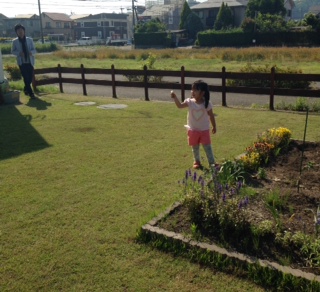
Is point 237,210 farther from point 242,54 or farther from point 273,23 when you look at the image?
point 273,23

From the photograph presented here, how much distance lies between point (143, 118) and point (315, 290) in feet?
22.9

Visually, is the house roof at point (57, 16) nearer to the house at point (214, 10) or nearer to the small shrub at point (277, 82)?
the house at point (214, 10)

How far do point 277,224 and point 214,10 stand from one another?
69.5 metres

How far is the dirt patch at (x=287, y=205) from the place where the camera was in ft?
11.0

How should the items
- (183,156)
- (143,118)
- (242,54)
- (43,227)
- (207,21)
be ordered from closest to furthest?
(43,227) < (183,156) < (143,118) < (242,54) < (207,21)

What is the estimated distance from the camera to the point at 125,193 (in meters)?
4.81

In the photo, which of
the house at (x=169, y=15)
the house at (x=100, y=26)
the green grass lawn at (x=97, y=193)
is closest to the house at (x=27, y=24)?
the house at (x=100, y=26)

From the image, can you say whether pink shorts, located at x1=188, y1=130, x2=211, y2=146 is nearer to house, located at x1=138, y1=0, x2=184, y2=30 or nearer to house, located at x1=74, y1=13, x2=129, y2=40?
house, located at x1=138, y1=0, x2=184, y2=30

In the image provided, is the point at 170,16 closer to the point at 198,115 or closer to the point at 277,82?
the point at 277,82

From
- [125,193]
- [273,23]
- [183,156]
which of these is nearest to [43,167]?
[125,193]

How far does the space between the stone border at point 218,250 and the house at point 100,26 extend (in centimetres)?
9970

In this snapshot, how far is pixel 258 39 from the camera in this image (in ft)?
155

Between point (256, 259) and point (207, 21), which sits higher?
point (207, 21)

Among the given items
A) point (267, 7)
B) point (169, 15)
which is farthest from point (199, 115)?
point (169, 15)
